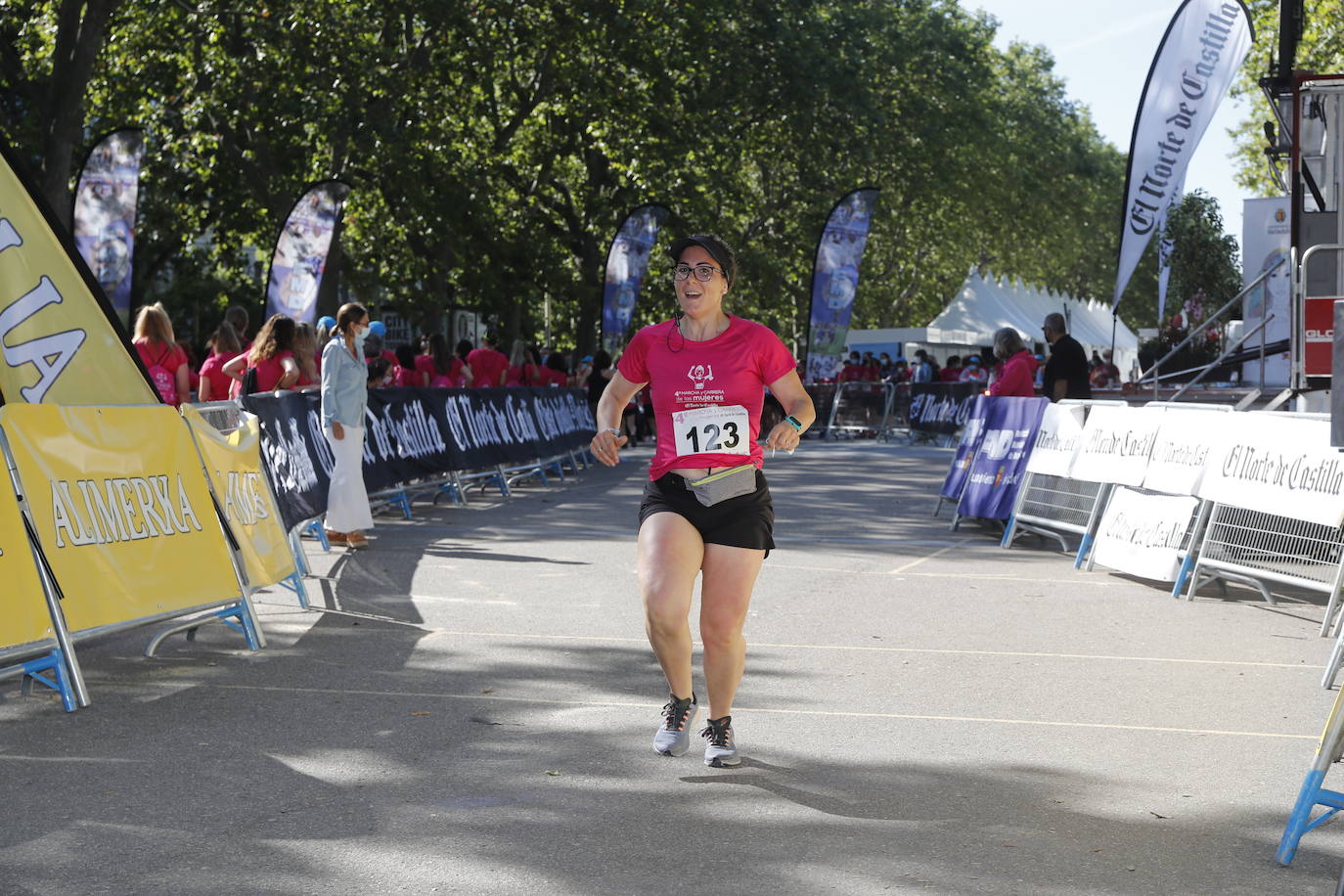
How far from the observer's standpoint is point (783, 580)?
11422mm

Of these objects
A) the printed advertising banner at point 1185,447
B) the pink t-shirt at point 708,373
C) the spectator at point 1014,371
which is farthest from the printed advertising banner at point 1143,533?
the pink t-shirt at point 708,373

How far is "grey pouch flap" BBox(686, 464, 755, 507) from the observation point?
5977 mm

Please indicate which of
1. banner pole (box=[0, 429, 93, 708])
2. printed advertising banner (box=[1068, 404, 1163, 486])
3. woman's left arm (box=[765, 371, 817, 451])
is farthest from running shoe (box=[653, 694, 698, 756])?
printed advertising banner (box=[1068, 404, 1163, 486])

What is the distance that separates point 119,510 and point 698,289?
307 cm

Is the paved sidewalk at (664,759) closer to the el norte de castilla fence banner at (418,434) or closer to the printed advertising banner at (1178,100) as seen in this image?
the el norte de castilla fence banner at (418,434)

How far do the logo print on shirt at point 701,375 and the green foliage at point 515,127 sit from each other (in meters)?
16.0

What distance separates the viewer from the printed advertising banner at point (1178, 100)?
712 inches

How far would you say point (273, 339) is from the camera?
12.9 meters

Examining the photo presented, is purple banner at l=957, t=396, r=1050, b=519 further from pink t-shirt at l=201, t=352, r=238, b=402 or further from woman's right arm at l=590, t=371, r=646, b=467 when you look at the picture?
woman's right arm at l=590, t=371, r=646, b=467

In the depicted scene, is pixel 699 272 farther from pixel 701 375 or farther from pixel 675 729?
pixel 675 729

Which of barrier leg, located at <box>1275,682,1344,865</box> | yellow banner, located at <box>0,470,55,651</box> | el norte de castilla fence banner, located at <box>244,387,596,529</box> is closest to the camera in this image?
barrier leg, located at <box>1275,682,1344,865</box>

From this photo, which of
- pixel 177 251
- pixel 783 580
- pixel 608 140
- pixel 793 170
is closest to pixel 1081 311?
pixel 793 170

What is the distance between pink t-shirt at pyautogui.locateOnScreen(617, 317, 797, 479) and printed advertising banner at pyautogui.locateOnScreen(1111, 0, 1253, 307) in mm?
13606

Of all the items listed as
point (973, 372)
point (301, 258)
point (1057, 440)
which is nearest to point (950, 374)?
point (973, 372)
